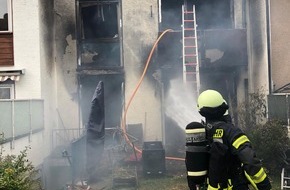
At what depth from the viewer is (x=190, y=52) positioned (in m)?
12.2

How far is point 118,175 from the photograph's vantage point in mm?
9430

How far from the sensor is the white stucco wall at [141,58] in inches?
516

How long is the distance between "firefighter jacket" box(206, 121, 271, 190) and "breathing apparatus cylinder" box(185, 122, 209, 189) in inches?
3.9

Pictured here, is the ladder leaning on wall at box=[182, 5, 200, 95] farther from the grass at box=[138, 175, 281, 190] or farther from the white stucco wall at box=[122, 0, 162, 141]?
the grass at box=[138, 175, 281, 190]

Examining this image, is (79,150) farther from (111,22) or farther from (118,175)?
(111,22)

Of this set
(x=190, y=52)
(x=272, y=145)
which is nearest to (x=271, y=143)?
(x=272, y=145)

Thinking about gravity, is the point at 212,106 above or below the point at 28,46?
below

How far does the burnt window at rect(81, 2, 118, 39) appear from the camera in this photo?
13.3 metres

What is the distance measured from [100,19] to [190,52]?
143 inches

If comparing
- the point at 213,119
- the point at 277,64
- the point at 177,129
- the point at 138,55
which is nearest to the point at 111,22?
the point at 138,55

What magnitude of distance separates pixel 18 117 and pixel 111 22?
6.36m

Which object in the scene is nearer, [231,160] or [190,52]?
[231,160]

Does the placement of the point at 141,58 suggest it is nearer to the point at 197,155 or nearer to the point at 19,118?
the point at 19,118

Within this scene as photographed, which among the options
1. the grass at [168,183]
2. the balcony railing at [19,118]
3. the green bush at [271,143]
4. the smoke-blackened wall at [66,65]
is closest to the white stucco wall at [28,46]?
the balcony railing at [19,118]
